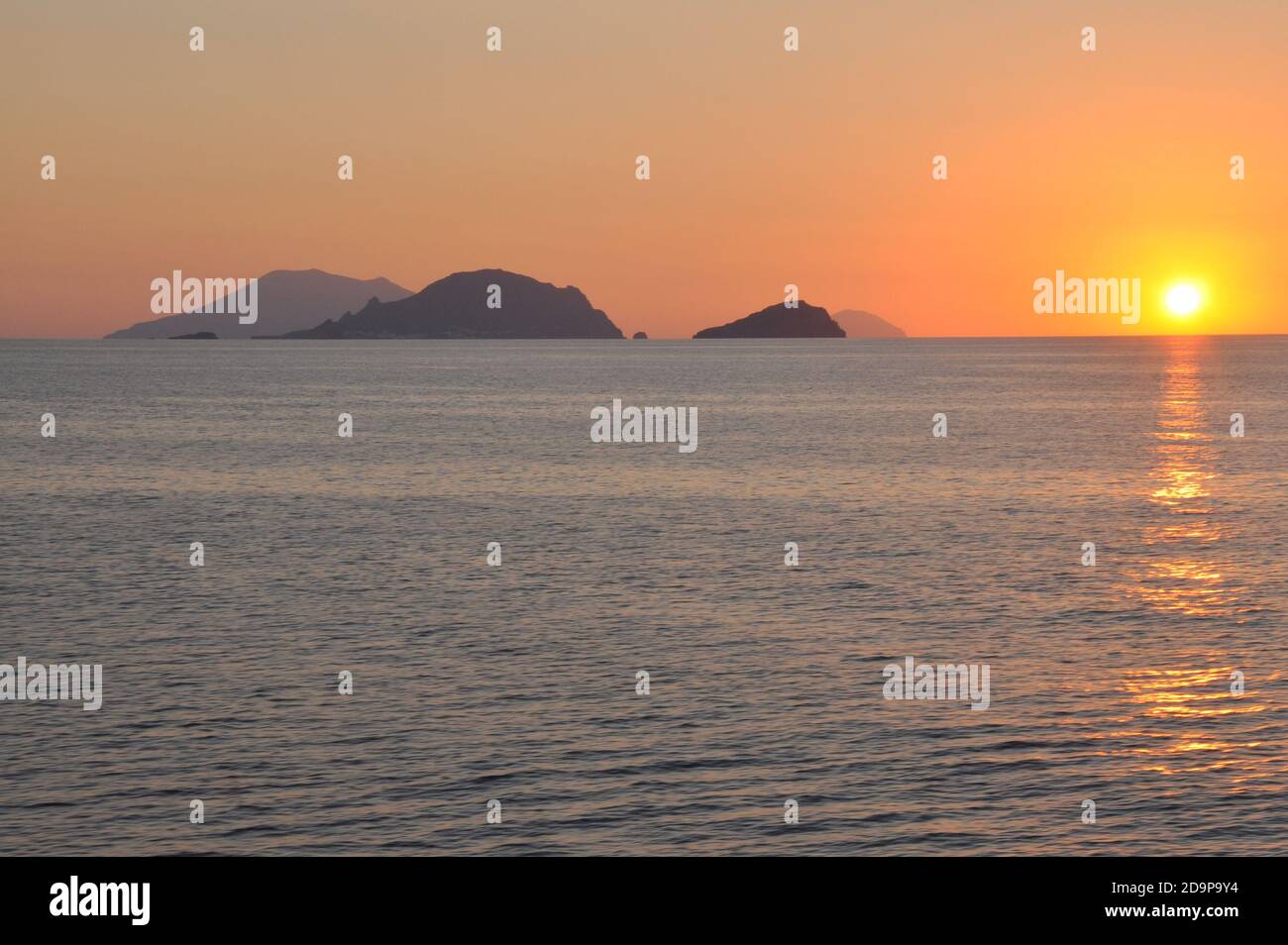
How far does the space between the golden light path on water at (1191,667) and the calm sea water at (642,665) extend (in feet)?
0.66

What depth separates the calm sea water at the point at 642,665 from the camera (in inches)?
1277

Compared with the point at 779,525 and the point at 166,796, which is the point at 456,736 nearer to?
the point at 166,796

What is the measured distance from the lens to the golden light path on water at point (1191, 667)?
36875mm

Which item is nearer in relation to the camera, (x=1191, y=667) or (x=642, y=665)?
(x=642, y=665)

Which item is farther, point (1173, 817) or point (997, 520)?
point (997, 520)

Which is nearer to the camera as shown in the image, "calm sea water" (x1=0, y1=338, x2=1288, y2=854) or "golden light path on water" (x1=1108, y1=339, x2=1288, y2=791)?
"calm sea water" (x1=0, y1=338, x2=1288, y2=854)

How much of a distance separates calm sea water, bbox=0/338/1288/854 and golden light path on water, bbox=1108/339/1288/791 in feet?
0.66

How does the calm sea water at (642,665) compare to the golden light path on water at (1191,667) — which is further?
the golden light path on water at (1191,667)

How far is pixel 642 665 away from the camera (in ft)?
153

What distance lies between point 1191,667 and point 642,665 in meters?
18.6

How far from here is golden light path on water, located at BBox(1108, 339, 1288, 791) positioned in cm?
3688

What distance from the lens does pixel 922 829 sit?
31344mm

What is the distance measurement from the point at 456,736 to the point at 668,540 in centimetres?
3744
